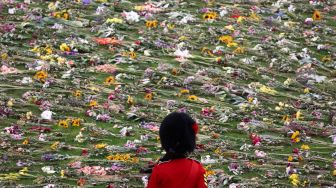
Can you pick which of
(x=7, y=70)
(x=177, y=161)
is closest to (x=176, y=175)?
(x=177, y=161)

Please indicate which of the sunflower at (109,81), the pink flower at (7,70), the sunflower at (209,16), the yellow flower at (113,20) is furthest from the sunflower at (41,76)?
the sunflower at (209,16)

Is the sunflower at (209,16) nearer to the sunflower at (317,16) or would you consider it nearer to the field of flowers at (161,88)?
the field of flowers at (161,88)

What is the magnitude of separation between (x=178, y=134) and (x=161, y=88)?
192 inches

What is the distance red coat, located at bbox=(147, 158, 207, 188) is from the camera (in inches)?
221

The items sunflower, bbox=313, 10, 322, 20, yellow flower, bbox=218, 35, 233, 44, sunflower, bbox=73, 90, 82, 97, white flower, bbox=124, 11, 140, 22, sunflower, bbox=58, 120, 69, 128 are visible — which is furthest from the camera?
sunflower, bbox=313, 10, 322, 20

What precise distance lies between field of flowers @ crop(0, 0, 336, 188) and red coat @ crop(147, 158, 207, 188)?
7.06 feet

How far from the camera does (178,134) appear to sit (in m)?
5.65

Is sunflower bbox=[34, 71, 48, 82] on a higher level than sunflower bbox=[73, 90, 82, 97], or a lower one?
higher

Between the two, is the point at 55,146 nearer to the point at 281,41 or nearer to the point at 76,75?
the point at 76,75

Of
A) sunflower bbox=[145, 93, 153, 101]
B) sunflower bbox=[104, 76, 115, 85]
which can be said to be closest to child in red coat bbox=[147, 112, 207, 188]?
sunflower bbox=[145, 93, 153, 101]

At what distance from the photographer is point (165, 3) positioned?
46.5ft

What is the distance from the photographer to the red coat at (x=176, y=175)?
562 centimetres

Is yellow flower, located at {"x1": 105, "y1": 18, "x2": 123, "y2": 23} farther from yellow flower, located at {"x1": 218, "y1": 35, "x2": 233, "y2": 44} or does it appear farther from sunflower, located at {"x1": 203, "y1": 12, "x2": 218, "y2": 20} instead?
yellow flower, located at {"x1": 218, "y1": 35, "x2": 233, "y2": 44}

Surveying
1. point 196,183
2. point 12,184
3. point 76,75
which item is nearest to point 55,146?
point 12,184
